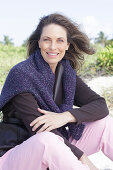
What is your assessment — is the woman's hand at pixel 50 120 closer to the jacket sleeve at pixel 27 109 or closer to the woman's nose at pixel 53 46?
the jacket sleeve at pixel 27 109

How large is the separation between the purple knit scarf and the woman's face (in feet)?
0.18

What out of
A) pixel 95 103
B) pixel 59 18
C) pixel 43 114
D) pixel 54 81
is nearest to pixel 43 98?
pixel 43 114

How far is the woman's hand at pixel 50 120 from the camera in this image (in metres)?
1.88

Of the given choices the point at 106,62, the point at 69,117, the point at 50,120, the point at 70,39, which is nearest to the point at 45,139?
the point at 50,120

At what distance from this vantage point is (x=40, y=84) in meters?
2.08

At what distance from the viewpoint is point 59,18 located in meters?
2.26

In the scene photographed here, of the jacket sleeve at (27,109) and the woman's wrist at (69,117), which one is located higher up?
the jacket sleeve at (27,109)

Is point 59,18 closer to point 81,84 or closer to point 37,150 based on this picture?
point 81,84

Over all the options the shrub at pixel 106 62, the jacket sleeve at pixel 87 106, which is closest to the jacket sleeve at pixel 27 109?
the jacket sleeve at pixel 87 106

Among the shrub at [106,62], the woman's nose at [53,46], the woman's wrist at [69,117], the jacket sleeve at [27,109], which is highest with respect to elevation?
the woman's nose at [53,46]

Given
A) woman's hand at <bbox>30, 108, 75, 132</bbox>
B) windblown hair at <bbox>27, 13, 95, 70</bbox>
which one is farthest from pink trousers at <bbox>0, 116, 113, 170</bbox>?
windblown hair at <bbox>27, 13, 95, 70</bbox>

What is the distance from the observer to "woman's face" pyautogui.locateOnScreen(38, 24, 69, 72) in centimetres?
216

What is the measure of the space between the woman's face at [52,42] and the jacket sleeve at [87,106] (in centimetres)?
40

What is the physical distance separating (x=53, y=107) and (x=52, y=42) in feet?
1.64
